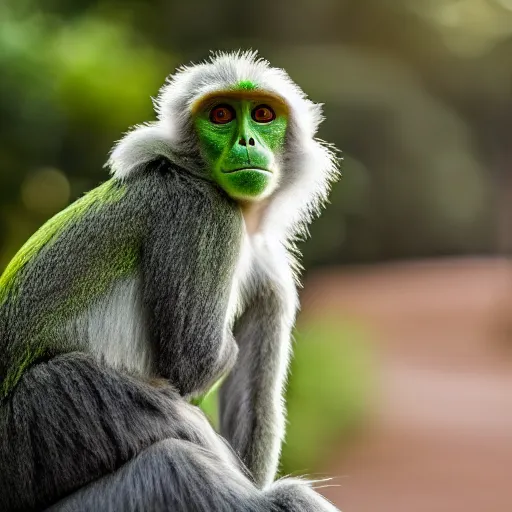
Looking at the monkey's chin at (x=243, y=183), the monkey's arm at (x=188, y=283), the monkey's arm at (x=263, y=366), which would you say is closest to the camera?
the monkey's arm at (x=188, y=283)

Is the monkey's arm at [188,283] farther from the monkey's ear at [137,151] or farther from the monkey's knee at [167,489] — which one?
the monkey's knee at [167,489]

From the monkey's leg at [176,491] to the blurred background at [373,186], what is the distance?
674 cm

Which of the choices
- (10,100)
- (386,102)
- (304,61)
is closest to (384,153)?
(386,102)

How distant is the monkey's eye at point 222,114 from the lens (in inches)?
205

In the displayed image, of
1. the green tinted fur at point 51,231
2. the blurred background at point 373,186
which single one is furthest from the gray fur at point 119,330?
the blurred background at point 373,186

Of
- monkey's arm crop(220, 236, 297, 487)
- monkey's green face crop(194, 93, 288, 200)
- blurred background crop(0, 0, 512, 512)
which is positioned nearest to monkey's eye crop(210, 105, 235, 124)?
monkey's green face crop(194, 93, 288, 200)

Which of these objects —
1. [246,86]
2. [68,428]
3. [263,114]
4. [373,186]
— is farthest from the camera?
[373,186]

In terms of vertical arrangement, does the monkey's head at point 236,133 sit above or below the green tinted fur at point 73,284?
above

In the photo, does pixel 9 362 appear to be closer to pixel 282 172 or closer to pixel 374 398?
pixel 282 172

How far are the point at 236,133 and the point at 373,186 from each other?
63.7ft

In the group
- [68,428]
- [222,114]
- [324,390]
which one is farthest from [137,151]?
[324,390]

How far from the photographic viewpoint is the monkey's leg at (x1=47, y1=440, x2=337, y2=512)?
439 centimetres

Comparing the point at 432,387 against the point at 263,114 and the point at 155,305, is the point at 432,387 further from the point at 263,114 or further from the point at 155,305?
the point at 155,305

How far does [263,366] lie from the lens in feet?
19.0
